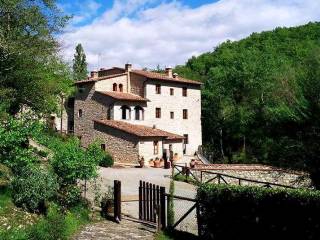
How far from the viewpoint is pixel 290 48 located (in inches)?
2756

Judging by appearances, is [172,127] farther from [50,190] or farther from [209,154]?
[50,190]

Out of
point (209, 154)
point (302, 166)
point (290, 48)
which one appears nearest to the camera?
point (302, 166)

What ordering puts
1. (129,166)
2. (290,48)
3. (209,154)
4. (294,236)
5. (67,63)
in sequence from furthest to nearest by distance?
(290,48), (209,154), (129,166), (67,63), (294,236)

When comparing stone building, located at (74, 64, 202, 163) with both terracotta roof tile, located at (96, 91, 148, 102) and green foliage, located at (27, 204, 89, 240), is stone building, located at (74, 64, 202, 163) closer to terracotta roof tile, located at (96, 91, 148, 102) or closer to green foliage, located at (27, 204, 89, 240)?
terracotta roof tile, located at (96, 91, 148, 102)

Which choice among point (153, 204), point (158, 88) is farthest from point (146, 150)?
point (153, 204)

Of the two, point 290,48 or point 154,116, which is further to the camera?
point 290,48

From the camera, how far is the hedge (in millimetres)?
9938

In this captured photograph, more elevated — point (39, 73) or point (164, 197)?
point (39, 73)

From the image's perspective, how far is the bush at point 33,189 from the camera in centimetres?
1387

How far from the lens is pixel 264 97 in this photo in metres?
54.1

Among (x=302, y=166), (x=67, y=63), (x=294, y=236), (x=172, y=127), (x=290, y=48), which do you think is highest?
(x=290, y=48)

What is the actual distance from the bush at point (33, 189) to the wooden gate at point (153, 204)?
2.84m

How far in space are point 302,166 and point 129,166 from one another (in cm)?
2640

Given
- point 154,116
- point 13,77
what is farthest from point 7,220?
point 154,116
